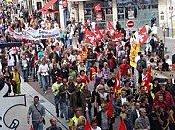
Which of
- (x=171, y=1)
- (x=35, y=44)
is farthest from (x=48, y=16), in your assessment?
(x=35, y=44)

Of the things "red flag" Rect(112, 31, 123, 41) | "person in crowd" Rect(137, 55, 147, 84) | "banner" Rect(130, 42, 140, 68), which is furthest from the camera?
"red flag" Rect(112, 31, 123, 41)

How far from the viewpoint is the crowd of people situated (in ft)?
53.1

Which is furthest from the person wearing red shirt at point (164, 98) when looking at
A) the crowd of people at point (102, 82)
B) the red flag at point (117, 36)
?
the red flag at point (117, 36)

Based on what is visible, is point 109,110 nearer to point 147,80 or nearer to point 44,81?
point 147,80

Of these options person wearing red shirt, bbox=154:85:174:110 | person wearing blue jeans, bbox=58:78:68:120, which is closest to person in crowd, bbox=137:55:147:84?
person wearing blue jeans, bbox=58:78:68:120

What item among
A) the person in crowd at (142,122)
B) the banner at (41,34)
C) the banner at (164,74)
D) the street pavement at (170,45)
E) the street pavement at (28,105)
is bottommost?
the street pavement at (28,105)

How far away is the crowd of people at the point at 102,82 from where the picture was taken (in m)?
16.2

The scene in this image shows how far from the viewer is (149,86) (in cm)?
1953

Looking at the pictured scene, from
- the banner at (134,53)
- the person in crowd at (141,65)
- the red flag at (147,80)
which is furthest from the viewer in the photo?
the banner at (134,53)

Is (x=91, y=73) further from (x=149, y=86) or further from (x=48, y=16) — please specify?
(x=48, y=16)

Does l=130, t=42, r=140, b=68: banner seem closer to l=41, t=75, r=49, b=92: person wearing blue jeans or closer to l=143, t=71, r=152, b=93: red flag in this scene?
l=41, t=75, r=49, b=92: person wearing blue jeans

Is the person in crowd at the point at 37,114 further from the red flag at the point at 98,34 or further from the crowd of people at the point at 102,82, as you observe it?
the red flag at the point at 98,34

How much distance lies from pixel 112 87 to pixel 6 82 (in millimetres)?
6638

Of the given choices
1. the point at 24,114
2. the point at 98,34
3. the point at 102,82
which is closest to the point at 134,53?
the point at 98,34
